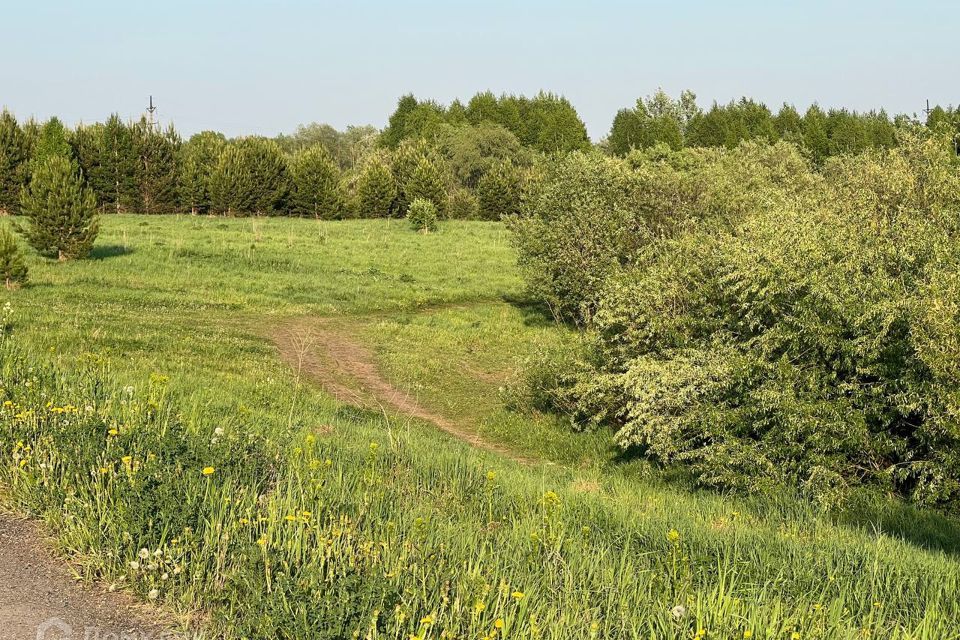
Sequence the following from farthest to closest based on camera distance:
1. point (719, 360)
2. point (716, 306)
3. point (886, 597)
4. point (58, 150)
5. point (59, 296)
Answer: point (58, 150) < point (59, 296) < point (716, 306) < point (719, 360) < point (886, 597)

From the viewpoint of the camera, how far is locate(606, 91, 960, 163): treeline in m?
72.6

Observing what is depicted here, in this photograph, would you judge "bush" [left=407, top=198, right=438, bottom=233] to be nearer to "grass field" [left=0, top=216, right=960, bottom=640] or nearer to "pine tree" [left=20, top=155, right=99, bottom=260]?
"pine tree" [left=20, top=155, right=99, bottom=260]

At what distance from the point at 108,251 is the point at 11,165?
19451mm

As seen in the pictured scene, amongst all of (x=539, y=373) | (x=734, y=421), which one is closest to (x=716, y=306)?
(x=734, y=421)

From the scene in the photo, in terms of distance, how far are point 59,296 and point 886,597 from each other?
23.3m

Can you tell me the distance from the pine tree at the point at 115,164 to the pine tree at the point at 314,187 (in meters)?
9.52

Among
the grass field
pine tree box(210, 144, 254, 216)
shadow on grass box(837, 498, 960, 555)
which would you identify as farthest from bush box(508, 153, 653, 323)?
→ pine tree box(210, 144, 254, 216)

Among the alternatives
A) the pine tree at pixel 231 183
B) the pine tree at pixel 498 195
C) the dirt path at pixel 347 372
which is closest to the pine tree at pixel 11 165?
the pine tree at pixel 231 183

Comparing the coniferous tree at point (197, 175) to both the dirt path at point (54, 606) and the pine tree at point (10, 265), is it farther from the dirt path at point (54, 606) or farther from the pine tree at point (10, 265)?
the dirt path at point (54, 606)

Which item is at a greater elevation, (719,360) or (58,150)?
(58,150)

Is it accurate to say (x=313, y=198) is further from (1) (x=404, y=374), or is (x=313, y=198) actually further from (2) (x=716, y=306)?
(2) (x=716, y=306)

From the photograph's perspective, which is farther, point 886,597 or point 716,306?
point 716,306

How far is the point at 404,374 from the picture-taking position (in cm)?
1986

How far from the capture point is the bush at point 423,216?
47.5 meters
